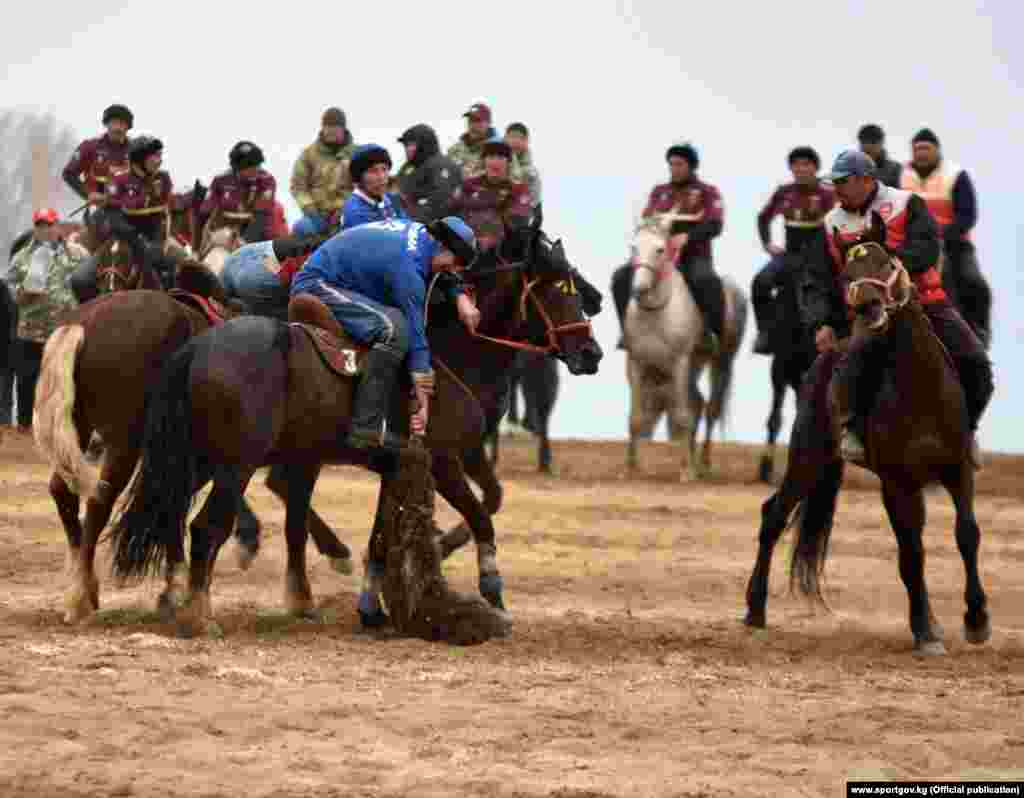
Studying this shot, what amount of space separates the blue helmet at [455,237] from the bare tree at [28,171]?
142 feet

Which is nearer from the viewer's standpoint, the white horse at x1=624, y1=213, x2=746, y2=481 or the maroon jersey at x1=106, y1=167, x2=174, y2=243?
the maroon jersey at x1=106, y1=167, x2=174, y2=243

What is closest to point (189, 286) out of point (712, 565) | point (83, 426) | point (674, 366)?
point (83, 426)

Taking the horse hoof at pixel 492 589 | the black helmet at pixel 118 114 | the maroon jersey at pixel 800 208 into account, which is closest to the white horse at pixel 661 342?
the maroon jersey at pixel 800 208

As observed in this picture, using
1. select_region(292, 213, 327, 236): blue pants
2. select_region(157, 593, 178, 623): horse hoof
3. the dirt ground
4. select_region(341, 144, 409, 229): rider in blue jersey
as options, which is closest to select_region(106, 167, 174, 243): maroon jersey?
the dirt ground

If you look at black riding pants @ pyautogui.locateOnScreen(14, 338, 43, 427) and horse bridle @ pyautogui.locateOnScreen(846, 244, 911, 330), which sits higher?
horse bridle @ pyautogui.locateOnScreen(846, 244, 911, 330)

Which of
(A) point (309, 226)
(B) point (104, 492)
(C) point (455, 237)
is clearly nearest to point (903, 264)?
(C) point (455, 237)

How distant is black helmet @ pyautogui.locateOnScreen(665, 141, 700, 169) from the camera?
78.2 feet

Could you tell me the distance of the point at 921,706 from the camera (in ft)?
33.2

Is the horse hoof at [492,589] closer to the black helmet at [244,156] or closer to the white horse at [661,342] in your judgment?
the black helmet at [244,156]

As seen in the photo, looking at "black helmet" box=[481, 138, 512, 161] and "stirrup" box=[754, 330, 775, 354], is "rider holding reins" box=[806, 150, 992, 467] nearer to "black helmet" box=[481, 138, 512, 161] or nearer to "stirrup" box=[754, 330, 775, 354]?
"black helmet" box=[481, 138, 512, 161]

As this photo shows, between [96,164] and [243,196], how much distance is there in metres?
2.25

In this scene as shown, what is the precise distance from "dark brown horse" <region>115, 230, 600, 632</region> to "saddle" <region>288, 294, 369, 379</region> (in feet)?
0.19

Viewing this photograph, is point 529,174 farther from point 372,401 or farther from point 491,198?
point 372,401

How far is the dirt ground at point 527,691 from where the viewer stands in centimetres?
848
